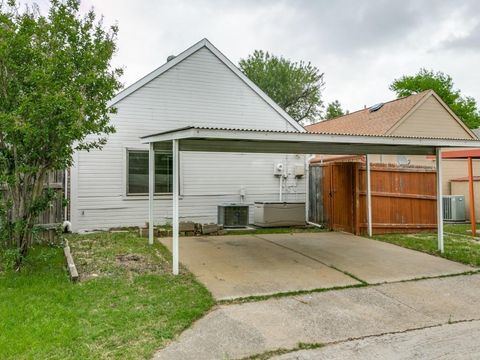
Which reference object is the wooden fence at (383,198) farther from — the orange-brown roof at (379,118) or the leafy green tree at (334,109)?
the leafy green tree at (334,109)

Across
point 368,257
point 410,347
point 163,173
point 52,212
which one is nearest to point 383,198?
point 368,257

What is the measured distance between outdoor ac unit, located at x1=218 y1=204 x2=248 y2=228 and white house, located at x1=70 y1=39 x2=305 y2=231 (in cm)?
42

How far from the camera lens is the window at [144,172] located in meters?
9.77

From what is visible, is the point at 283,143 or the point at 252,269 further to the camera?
the point at 283,143

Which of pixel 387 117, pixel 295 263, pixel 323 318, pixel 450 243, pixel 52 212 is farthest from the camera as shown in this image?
pixel 387 117

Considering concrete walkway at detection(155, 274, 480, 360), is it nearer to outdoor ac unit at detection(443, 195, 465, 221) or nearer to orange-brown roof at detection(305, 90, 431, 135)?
outdoor ac unit at detection(443, 195, 465, 221)

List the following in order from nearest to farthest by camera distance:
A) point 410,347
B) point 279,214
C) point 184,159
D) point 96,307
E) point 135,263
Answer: point 410,347 → point 96,307 → point 135,263 → point 184,159 → point 279,214

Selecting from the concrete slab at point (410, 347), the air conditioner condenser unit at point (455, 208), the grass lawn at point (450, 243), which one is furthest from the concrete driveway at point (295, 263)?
the air conditioner condenser unit at point (455, 208)

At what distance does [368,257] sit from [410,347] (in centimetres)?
362

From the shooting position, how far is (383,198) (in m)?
9.64

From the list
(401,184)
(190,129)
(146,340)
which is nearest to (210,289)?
(146,340)

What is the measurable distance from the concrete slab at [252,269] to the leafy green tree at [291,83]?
25.4 meters

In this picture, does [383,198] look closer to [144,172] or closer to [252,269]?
[252,269]

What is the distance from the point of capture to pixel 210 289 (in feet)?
16.0
